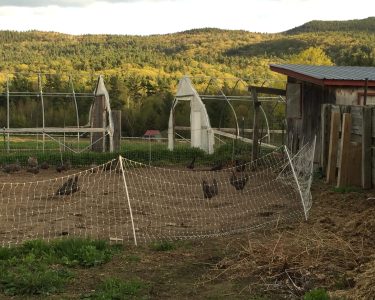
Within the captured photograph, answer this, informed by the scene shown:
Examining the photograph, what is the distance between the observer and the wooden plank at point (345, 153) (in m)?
10.9

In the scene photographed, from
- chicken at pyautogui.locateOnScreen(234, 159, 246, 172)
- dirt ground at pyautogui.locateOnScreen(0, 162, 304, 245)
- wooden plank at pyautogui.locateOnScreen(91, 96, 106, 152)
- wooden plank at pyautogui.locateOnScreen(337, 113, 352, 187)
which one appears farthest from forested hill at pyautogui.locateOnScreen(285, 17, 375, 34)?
wooden plank at pyautogui.locateOnScreen(337, 113, 352, 187)

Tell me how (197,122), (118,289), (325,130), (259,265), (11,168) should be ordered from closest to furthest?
(118,289) → (259,265) → (325,130) → (11,168) → (197,122)

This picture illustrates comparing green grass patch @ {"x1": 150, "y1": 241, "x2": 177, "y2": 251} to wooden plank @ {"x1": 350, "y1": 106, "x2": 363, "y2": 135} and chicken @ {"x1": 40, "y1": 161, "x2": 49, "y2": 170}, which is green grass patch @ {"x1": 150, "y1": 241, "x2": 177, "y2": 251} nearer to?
wooden plank @ {"x1": 350, "y1": 106, "x2": 363, "y2": 135}

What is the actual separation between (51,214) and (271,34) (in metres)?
88.0

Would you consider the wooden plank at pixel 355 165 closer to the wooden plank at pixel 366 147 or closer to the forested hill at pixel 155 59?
the wooden plank at pixel 366 147

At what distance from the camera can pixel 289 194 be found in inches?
456

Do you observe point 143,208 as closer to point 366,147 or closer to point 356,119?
point 366,147

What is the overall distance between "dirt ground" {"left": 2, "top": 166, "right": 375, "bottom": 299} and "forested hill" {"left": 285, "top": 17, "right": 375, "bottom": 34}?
7553 centimetres

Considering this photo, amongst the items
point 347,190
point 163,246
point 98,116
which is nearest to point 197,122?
point 98,116

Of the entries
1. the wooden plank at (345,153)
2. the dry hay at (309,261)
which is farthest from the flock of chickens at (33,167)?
the dry hay at (309,261)

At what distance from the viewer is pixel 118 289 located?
5.49 meters

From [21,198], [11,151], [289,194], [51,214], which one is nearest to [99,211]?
→ [51,214]

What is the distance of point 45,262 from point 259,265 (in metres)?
2.47

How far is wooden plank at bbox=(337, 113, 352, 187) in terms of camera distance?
10.9 metres
